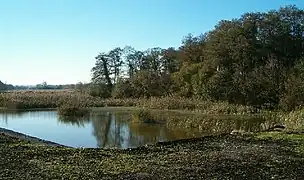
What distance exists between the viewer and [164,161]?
859 centimetres

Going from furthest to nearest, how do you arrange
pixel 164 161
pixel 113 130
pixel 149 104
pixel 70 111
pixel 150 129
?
pixel 149 104
pixel 70 111
pixel 113 130
pixel 150 129
pixel 164 161

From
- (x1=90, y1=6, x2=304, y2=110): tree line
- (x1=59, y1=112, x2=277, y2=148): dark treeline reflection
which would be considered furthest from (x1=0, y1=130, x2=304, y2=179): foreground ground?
(x1=90, y1=6, x2=304, y2=110): tree line

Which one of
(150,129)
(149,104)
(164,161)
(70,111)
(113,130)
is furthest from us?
(149,104)

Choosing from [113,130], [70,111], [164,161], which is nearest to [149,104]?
[70,111]

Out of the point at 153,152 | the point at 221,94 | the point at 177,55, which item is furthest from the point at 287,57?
the point at 153,152

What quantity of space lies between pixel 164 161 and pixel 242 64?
28519 millimetres

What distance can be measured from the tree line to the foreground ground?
Result: 53.8ft

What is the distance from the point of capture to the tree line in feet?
105

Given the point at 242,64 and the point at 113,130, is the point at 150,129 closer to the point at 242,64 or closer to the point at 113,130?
the point at 113,130

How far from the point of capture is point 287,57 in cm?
3616

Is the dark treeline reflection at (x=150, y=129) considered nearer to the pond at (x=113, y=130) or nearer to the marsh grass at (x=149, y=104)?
the pond at (x=113, y=130)

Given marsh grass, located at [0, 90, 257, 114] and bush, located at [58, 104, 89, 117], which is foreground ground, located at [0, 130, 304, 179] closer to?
bush, located at [58, 104, 89, 117]

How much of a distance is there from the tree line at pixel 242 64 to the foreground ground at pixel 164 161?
16401 millimetres

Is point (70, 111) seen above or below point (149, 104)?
below
